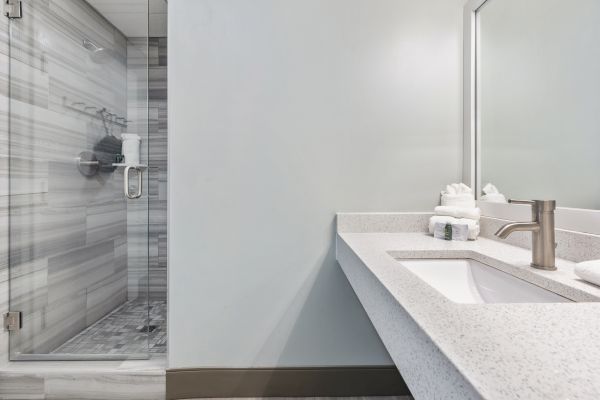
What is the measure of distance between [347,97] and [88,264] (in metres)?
1.67

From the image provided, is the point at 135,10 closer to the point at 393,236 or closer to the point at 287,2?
the point at 287,2

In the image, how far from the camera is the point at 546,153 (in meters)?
1.10

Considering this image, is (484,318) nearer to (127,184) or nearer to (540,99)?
(540,99)

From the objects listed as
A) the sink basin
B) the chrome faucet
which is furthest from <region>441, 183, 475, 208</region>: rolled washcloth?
the chrome faucet

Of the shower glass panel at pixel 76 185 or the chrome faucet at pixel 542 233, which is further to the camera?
the shower glass panel at pixel 76 185

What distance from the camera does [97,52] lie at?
178cm

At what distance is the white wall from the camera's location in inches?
58.6

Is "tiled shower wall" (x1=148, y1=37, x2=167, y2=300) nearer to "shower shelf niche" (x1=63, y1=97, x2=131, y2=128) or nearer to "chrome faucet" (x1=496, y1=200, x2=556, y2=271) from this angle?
"shower shelf niche" (x1=63, y1=97, x2=131, y2=128)

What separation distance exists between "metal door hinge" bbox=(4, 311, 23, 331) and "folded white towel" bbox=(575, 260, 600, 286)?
2.23 metres

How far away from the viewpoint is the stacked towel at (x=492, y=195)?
1385mm

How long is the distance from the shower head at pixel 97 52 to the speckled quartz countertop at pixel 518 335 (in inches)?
72.8

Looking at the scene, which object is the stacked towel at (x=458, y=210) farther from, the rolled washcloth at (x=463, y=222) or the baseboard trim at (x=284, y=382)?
the baseboard trim at (x=284, y=382)

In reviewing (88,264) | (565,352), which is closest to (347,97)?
(565,352)

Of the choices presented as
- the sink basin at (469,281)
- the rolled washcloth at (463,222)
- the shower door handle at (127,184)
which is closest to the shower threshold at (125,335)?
the shower door handle at (127,184)
